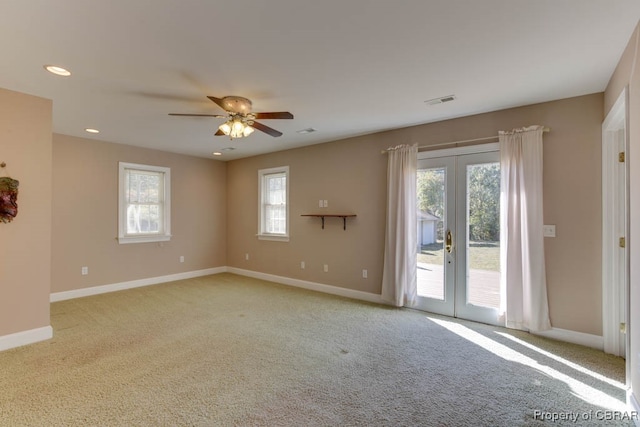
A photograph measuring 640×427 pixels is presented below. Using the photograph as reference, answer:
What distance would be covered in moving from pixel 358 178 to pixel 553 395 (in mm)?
3449

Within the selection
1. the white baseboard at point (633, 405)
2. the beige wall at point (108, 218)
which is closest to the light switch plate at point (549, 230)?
the white baseboard at point (633, 405)

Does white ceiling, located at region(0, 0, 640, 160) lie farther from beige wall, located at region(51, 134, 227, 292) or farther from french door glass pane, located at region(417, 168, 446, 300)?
beige wall, located at region(51, 134, 227, 292)

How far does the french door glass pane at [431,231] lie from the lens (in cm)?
407

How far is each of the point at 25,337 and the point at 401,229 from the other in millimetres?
4465

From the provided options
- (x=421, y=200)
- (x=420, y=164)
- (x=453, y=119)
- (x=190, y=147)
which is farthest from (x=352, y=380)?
(x=190, y=147)

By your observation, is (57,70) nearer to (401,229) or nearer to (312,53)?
(312,53)

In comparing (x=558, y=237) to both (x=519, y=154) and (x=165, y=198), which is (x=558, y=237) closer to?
(x=519, y=154)

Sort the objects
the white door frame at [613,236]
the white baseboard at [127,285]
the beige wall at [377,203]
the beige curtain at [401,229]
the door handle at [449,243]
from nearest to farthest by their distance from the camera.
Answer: the white door frame at [613,236] < the beige wall at [377,203] < the door handle at [449,243] < the beige curtain at [401,229] < the white baseboard at [127,285]

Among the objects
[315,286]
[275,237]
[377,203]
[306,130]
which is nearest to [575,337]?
[377,203]

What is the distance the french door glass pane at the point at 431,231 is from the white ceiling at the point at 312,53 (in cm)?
90

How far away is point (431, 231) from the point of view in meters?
4.16

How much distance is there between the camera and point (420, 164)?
4238 mm

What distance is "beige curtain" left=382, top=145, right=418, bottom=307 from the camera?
4.23m

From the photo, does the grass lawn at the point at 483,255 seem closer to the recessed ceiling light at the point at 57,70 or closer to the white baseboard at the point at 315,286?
the white baseboard at the point at 315,286
